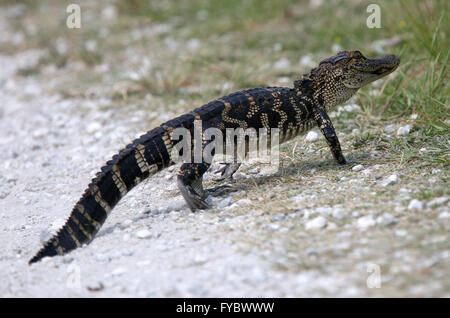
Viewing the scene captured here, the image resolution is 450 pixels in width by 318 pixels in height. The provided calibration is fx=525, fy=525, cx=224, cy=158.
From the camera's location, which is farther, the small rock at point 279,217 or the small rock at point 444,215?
the small rock at point 279,217

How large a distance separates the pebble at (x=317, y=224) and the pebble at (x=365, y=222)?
225 millimetres

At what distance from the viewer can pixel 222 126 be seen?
4.54 m

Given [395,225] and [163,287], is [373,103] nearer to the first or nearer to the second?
[395,225]

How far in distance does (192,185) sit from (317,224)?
1.32m

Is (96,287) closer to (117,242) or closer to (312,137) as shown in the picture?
(117,242)

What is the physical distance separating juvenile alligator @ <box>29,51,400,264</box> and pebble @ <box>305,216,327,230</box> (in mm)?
990

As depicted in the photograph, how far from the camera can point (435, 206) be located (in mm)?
3561

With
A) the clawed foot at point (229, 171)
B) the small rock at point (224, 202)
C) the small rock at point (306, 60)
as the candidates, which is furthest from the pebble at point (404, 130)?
the small rock at point (306, 60)

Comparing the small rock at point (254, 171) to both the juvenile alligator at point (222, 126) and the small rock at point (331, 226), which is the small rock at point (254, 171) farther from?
the small rock at point (331, 226)

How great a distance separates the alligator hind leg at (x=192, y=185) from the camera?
423 cm

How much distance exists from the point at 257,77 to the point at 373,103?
1.81m

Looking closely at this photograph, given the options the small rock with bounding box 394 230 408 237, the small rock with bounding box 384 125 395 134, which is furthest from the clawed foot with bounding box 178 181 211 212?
the small rock with bounding box 384 125 395 134

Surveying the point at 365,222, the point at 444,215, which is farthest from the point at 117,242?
the point at 444,215
